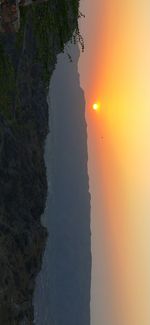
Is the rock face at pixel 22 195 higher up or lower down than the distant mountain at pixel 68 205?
lower down

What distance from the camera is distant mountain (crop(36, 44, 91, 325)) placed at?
5634 centimetres

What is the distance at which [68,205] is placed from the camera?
70.5 m

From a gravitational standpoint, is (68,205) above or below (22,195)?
above

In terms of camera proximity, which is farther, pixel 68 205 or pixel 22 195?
pixel 68 205

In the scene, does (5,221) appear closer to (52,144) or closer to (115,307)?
(52,144)

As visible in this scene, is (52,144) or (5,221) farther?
(52,144)

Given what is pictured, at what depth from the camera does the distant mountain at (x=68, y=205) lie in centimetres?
5634

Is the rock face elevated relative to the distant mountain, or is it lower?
lower

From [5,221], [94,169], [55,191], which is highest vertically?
[94,169]

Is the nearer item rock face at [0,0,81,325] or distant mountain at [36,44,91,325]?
rock face at [0,0,81,325]

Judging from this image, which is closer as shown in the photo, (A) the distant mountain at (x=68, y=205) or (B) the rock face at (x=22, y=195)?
(B) the rock face at (x=22, y=195)

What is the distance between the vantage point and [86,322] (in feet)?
246

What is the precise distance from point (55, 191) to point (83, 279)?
24177mm

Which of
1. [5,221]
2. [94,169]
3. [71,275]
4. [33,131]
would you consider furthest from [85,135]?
[5,221]
